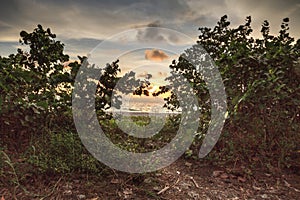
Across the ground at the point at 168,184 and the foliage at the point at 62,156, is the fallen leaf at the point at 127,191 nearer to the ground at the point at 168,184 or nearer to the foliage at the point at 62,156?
the ground at the point at 168,184

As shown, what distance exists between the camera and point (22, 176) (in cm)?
260

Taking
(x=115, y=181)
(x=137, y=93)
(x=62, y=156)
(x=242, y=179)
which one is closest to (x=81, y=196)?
(x=115, y=181)

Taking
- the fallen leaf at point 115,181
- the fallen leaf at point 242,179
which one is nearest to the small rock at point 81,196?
the fallen leaf at point 115,181

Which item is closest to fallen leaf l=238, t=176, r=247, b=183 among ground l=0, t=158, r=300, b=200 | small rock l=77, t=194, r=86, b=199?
ground l=0, t=158, r=300, b=200

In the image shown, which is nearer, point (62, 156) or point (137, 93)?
point (62, 156)

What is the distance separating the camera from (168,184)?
2846 mm

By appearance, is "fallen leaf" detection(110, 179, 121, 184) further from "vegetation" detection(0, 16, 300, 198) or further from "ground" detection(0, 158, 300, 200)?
"vegetation" detection(0, 16, 300, 198)

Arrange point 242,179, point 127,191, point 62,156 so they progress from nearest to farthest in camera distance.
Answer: point 127,191
point 62,156
point 242,179

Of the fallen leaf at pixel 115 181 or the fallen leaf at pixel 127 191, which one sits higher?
the fallen leaf at pixel 115 181

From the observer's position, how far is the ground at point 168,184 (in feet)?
8.23

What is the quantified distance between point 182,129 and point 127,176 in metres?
1.44

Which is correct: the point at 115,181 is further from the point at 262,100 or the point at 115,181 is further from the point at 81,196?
the point at 262,100

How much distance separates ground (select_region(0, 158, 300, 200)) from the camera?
8.23ft

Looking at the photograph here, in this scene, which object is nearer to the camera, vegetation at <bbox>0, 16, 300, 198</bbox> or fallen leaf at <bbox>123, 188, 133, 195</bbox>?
fallen leaf at <bbox>123, 188, 133, 195</bbox>
